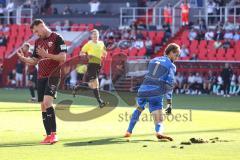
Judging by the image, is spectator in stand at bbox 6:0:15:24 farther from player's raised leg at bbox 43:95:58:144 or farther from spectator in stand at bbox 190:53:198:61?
player's raised leg at bbox 43:95:58:144

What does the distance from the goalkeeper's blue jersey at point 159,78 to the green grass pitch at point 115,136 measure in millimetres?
933

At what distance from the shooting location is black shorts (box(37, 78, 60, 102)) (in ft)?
47.0

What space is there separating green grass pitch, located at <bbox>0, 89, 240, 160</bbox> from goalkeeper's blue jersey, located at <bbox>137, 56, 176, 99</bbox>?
3.06ft

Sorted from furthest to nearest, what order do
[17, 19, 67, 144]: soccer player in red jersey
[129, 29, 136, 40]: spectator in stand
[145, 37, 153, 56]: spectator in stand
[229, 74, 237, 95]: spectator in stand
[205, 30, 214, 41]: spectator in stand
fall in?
[129, 29, 136, 40]: spectator in stand
[145, 37, 153, 56]: spectator in stand
[205, 30, 214, 41]: spectator in stand
[229, 74, 237, 95]: spectator in stand
[17, 19, 67, 144]: soccer player in red jersey

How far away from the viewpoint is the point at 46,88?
47.2 feet

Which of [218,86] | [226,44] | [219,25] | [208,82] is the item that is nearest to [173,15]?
[219,25]

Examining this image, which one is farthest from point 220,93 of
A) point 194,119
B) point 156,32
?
point 194,119

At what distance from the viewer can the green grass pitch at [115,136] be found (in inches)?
486

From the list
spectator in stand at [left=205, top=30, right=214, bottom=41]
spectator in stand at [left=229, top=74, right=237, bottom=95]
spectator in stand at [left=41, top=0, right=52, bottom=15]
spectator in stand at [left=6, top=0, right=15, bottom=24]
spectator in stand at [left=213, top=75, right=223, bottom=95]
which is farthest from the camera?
spectator in stand at [left=41, top=0, right=52, bottom=15]

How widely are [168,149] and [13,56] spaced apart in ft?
101

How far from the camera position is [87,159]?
1173cm

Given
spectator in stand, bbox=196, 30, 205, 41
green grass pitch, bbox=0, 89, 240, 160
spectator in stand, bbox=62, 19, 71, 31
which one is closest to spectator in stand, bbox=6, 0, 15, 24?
spectator in stand, bbox=62, 19, 71, 31

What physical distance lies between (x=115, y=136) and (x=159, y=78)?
155 cm

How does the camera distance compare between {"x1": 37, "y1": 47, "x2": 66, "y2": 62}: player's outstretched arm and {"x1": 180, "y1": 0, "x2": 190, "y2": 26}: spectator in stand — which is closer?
{"x1": 37, "y1": 47, "x2": 66, "y2": 62}: player's outstretched arm
